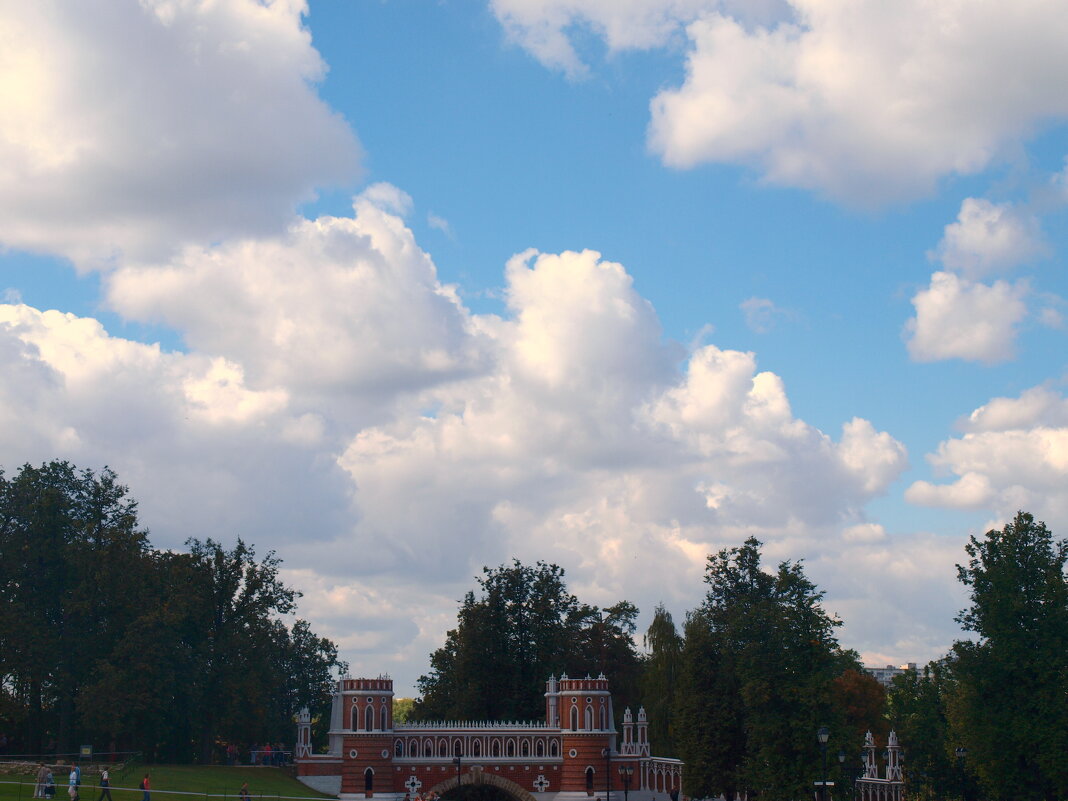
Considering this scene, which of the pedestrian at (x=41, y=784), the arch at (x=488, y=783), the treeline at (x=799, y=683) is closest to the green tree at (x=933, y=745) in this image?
the treeline at (x=799, y=683)

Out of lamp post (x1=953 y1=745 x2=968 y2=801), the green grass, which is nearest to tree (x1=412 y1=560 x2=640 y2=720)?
the green grass

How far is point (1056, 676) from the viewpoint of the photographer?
5331 centimetres

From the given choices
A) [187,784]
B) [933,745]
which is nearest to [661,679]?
[933,745]

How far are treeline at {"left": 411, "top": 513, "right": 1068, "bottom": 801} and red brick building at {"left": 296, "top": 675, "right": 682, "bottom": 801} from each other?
9.12 metres

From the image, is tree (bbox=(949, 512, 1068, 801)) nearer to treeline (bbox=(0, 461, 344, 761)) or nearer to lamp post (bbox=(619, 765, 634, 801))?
lamp post (bbox=(619, 765, 634, 801))

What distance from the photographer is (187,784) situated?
227ft

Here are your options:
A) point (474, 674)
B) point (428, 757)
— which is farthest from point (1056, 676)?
point (474, 674)

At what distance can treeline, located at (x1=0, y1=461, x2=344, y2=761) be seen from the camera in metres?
74.5

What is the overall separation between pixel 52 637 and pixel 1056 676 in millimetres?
59812

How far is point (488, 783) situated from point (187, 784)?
21.4m

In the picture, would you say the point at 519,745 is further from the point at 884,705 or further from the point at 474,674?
the point at 884,705

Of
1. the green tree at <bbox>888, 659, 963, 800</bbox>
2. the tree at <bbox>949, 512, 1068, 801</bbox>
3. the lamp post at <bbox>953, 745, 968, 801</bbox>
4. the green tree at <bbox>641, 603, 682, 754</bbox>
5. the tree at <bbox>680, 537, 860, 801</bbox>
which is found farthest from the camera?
the green tree at <bbox>641, 603, 682, 754</bbox>

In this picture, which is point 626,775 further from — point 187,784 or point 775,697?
point 187,784

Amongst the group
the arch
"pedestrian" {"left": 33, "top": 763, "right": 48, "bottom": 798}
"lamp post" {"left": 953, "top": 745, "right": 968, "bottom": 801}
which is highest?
"pedestrian" {"left": 33, "top": 763, "right": 48, "bottom": 798}
